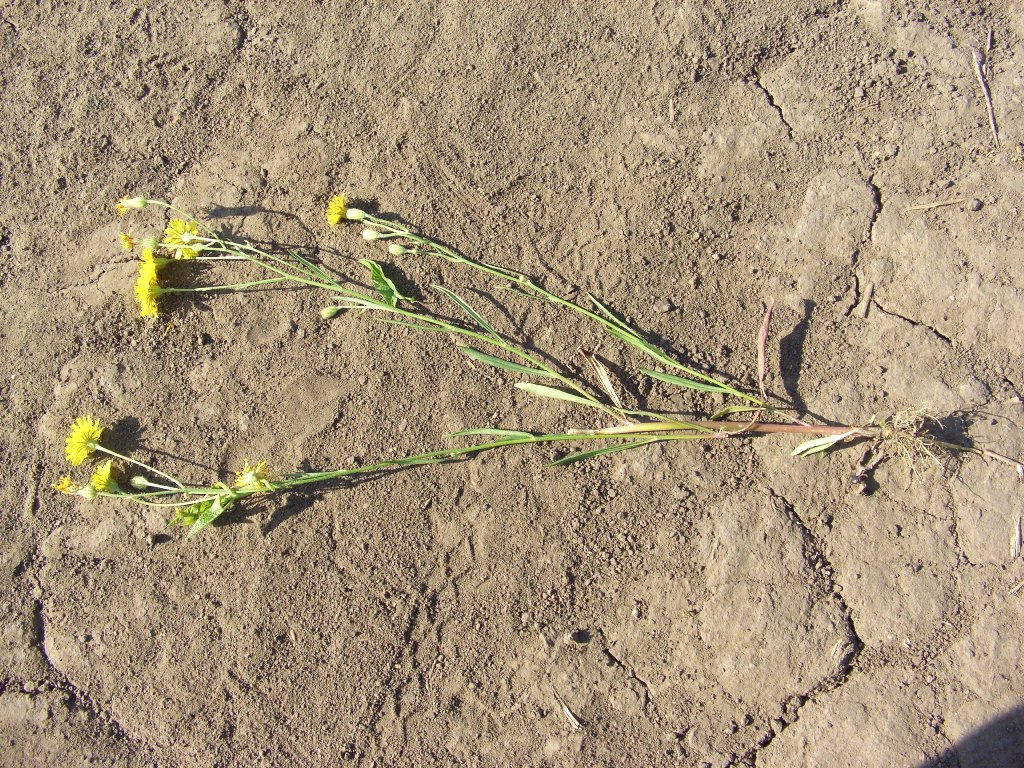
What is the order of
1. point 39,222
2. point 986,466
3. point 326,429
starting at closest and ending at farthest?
point 986,466, point 326,429, point 39,222

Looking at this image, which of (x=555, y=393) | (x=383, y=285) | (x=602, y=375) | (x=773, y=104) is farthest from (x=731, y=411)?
(x=383, y=285)

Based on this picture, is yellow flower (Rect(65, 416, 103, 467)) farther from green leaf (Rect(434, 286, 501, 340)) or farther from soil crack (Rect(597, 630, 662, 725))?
soil crack (Rect(597, 630, 662, 725))

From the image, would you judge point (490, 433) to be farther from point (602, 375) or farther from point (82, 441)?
point (82, 441)

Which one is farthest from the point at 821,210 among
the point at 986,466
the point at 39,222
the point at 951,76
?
the point at 39,222

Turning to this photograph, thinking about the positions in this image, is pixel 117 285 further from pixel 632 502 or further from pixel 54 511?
pixel 632 502

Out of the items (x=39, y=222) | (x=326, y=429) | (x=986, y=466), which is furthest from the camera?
(x=39, y=222)

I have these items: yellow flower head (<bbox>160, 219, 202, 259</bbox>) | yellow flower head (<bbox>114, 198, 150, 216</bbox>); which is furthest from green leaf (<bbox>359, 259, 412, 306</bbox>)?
yellow flower head (<bbox>114, 198, 150, 216</bbox>)
